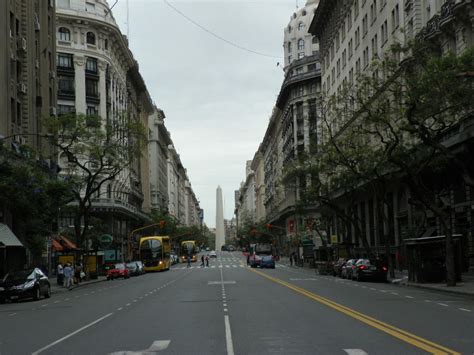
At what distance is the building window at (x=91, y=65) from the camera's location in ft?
277

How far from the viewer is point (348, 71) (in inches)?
2899

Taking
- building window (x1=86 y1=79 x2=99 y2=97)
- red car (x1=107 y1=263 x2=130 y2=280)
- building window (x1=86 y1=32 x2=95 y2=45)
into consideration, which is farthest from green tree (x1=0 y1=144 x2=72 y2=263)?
building window (x1=86 y1=32 x2=95 y2=45)

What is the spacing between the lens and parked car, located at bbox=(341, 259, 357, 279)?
48.1m

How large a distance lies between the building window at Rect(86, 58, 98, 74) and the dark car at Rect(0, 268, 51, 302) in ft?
180

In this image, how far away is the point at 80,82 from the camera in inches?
3280

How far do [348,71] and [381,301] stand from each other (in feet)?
169

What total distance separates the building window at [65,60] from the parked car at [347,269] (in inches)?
1796

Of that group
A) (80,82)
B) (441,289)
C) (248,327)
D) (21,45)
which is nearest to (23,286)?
(248,327)

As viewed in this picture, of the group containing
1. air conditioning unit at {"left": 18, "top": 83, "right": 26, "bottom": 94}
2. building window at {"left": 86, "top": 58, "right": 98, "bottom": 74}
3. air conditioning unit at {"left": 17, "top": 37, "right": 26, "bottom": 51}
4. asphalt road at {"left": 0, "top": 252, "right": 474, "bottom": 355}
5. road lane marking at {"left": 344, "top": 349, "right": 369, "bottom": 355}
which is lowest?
asphalt road at {"left": 0, "top": 252, "right": 474, "bottom": 355}

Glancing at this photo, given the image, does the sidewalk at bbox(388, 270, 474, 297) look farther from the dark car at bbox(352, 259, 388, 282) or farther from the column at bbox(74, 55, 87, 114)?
the column at bbox(74, 55, 87, 114)

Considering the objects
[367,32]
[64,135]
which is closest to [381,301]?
[64,135]

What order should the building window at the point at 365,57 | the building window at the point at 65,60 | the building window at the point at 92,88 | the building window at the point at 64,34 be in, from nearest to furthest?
the building window at the point at 365,57 < the building window at the point at 65,60 < the building window at the point at 64,34 < the building window at the point at 92,88

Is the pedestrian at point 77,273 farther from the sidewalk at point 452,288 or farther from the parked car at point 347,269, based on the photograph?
the sidewalk at point 452,288

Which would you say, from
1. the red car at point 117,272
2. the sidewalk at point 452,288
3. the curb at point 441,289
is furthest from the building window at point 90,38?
the curb at point 441,289
